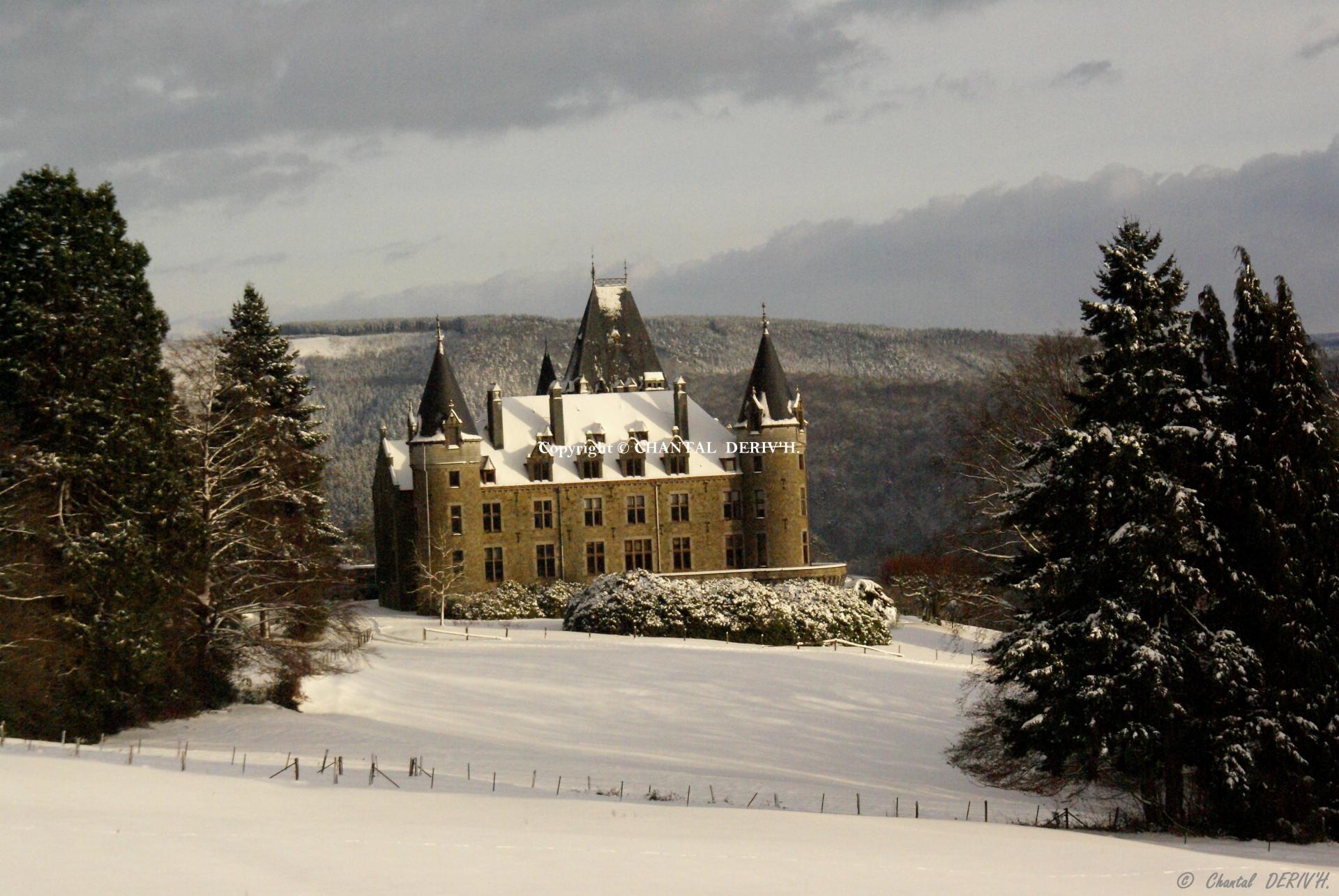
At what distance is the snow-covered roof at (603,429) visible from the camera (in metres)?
57.9

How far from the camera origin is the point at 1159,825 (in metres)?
22.8

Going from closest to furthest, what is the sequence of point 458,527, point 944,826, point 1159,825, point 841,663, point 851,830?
point 851,830 → point 944,826 → point 1159,825 → point 841,663 → point 458,527

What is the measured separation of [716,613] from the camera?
47469 millimetres

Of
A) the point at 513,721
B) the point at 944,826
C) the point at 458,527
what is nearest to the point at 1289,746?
the point at 944,826

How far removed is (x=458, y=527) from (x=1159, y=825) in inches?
1434

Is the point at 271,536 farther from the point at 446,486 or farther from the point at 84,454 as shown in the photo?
the point at 446,486

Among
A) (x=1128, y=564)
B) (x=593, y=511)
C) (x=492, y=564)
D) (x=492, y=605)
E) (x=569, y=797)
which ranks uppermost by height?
(x=593, y=511)

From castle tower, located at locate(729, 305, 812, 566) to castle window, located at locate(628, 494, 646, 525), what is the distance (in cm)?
400

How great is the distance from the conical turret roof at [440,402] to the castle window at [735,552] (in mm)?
10824

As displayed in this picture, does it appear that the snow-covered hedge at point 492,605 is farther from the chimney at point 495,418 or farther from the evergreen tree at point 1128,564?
the evergreen tree at point 1128,564

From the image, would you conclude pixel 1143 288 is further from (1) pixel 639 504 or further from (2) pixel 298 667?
(1) pixel 639 504

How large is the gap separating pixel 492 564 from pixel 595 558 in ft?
13.3

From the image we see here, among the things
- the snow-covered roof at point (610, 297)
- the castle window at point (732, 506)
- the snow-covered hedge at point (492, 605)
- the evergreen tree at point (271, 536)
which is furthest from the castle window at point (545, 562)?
the evergreen tree at point (271, 536)

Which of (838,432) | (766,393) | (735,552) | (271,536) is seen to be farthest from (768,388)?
(838,432)
